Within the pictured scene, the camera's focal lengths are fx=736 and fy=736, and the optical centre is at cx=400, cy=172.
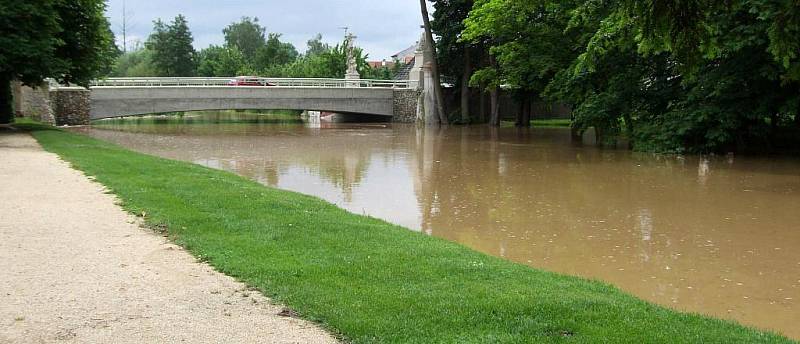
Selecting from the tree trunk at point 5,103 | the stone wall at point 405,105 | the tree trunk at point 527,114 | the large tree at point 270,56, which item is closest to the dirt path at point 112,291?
the tree trunk at point 5,103

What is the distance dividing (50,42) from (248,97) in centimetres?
2556

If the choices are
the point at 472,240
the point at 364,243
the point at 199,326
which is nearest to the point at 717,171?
the point at 472,240

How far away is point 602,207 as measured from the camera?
561 inches

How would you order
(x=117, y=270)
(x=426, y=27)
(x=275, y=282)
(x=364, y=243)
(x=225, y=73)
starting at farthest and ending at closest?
(x=225, y=73)
(x=426, y=27)
(x=364, y=243)
(x=117, y=270)
(x=275, y=282)

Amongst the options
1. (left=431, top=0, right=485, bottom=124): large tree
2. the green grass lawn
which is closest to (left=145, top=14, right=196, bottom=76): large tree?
(left=431, top=0, right=485, bottom=124): large tree

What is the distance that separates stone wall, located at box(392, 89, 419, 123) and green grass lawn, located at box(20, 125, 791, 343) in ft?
149

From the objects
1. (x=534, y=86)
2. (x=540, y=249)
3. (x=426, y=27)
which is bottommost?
(x=540, y=249)

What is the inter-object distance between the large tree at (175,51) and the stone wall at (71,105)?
52.3 m

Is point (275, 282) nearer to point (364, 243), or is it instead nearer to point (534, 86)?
point (364, 243)

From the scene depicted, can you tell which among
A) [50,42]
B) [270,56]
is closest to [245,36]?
[270,56]

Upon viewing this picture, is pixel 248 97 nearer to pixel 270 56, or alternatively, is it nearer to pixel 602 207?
pixel 602 207

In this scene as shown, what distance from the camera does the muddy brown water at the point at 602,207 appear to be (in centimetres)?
861

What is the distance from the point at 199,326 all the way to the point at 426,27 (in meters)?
45.0

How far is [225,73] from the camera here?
8994 centimetres
